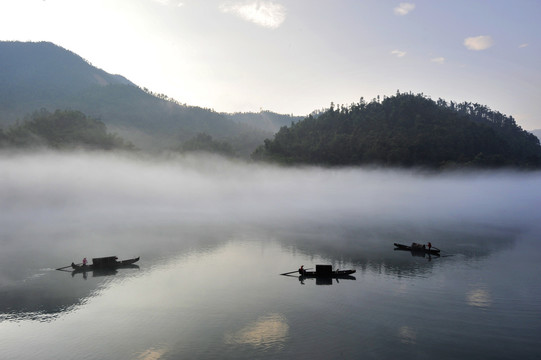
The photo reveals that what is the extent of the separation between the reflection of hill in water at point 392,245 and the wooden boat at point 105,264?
2828 cm

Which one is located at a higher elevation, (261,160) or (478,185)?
(261,160)

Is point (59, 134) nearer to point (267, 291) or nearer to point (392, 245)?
point (392, 245)

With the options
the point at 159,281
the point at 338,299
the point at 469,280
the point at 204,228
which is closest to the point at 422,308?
the point at 338,299

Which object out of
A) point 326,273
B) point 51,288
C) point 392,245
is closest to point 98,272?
point 51,288

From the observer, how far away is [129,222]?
101375mm

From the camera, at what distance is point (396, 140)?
171 meters

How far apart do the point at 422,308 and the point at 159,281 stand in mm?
31474

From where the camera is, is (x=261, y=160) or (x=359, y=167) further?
(x=261, y=160)

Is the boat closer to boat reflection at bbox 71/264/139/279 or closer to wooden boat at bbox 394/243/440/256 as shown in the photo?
wooden boat at bbox 394/243/440/256

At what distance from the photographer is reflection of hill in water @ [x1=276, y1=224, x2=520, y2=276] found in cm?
5550

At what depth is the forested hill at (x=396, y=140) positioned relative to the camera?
172 meters

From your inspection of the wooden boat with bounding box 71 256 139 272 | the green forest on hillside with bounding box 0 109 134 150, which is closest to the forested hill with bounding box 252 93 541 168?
the green forest on hillside with bounding box 0 109 134 150

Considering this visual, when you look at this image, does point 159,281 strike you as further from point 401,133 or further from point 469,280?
point 401,133

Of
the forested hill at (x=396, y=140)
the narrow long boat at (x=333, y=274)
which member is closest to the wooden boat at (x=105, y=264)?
the narrow long boat at (x=333, y=274)
